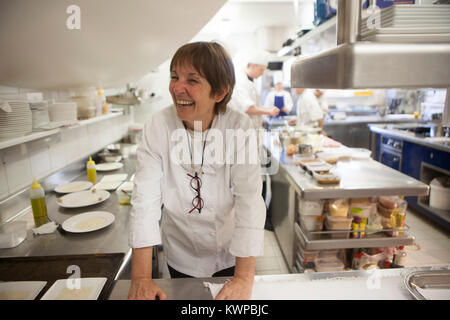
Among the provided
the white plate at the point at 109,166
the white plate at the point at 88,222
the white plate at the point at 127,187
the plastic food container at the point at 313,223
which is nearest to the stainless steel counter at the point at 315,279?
the white plate at the point at 88,222

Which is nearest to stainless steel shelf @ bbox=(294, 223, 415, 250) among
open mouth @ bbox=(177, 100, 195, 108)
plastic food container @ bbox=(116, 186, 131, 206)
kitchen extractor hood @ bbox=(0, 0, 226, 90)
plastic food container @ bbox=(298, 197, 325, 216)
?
plastic food container @ bbox=(298, 197, 325, 216)

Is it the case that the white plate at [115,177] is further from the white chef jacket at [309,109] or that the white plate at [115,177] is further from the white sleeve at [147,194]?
the white chef jacket at [309,109]

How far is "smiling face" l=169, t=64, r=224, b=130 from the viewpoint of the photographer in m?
1.08

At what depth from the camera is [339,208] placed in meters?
1.98

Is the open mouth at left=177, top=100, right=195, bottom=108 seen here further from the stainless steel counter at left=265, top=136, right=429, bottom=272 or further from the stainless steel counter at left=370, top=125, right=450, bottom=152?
the stainless steel counter at left=370, top=125, right=450, bottom=152

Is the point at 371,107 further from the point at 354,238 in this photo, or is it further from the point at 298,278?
the point at 298,278

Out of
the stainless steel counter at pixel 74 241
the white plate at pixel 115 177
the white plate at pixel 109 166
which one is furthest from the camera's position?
the white plate at pixel 109 166

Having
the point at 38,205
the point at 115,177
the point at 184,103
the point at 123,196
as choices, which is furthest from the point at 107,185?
the point at 184,103

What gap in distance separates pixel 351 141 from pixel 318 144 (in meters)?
3.26

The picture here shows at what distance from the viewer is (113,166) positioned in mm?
2943

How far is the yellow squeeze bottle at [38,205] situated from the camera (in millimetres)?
1676

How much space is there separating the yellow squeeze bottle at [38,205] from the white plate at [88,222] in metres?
0.18
